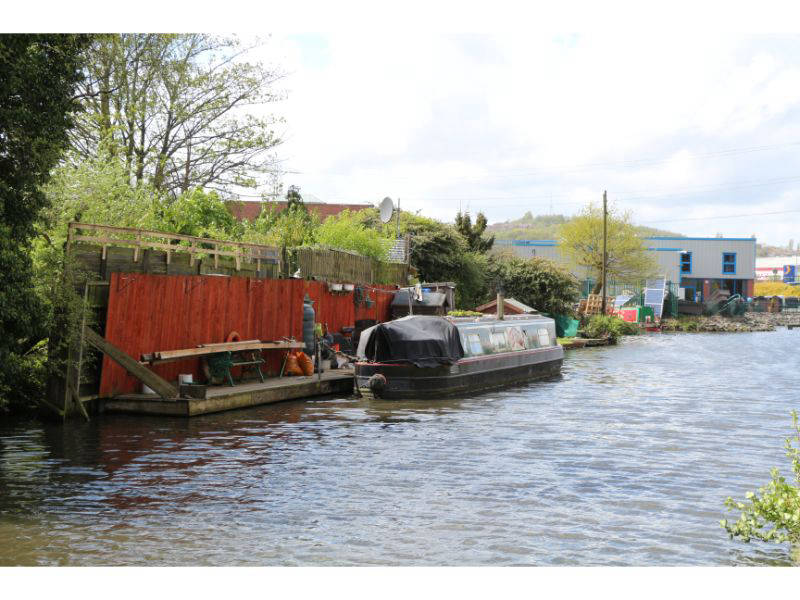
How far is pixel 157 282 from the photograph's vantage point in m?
17.5

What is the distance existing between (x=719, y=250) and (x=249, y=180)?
66.9 meters

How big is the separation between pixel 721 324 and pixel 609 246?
10.5 meters

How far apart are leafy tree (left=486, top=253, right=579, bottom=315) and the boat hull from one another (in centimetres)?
2225

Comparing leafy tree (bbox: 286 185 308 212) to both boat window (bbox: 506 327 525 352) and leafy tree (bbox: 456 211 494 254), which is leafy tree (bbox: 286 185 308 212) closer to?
leafy tree (bbox: 456 211 494 254)

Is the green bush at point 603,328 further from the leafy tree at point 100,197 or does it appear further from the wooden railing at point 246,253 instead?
the leafy tree at point 100,197

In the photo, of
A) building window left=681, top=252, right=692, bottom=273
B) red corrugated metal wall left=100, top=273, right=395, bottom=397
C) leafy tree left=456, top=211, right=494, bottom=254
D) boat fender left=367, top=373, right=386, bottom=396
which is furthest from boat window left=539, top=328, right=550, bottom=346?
building window left=681, top=252, right=692, bottom=273

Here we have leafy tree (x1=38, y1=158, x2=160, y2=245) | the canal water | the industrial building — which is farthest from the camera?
the industrial building

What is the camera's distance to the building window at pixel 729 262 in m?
86.8

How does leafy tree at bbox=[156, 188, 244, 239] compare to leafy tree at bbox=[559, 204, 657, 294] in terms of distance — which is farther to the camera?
leafy tree at bbox=[559, 204, 657, 294]

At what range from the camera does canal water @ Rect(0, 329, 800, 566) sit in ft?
28.4

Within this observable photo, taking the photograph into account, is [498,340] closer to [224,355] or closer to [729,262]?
[224,355]

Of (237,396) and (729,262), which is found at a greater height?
(729,262)

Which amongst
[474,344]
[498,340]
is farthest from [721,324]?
[474,344]

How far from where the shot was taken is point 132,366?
1612 cm
